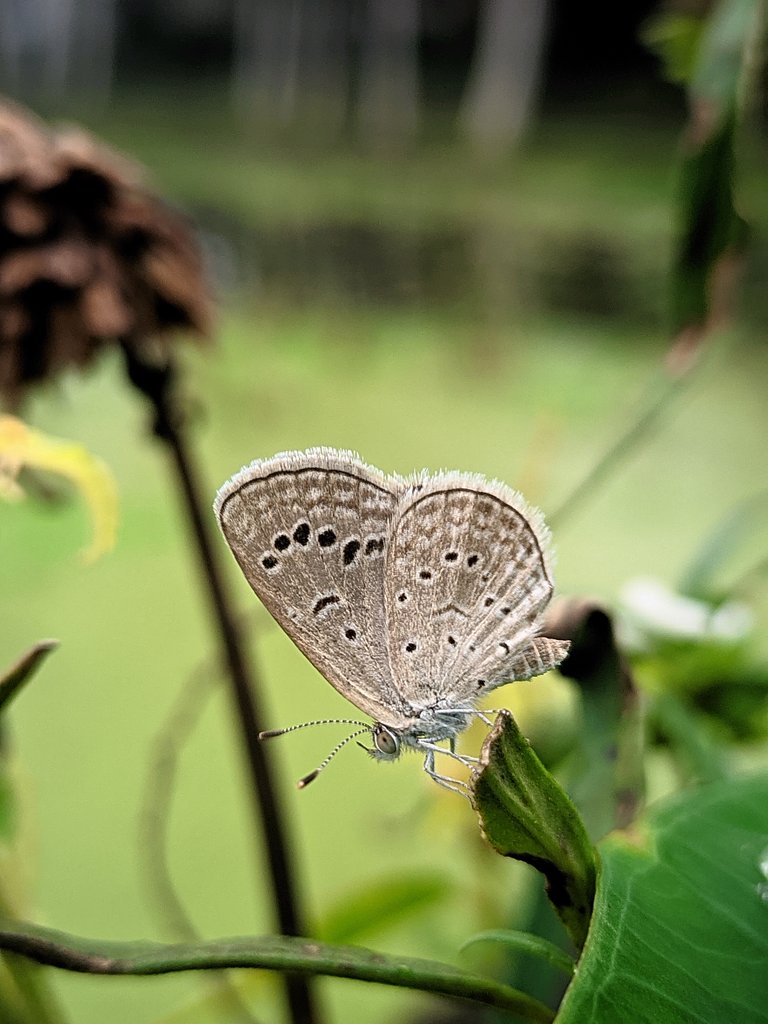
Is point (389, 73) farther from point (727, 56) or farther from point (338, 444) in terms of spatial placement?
point (727, 56)

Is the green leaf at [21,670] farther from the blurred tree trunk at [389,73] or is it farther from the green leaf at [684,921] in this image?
the blurred tree trunk at [389,73]

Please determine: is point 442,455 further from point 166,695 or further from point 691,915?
point 691,915

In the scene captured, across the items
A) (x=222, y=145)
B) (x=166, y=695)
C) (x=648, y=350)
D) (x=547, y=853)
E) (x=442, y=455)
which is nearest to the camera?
(x=547, y=853)

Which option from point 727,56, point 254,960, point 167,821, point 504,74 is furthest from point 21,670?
point 504,74

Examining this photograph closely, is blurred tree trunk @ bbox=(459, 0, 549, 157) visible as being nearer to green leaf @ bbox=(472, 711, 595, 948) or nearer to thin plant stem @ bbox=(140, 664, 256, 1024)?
thin plant stem @ bbox=(140, 664, 256, 1024)

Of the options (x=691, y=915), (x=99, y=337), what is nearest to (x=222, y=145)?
(x=99, y=337)
